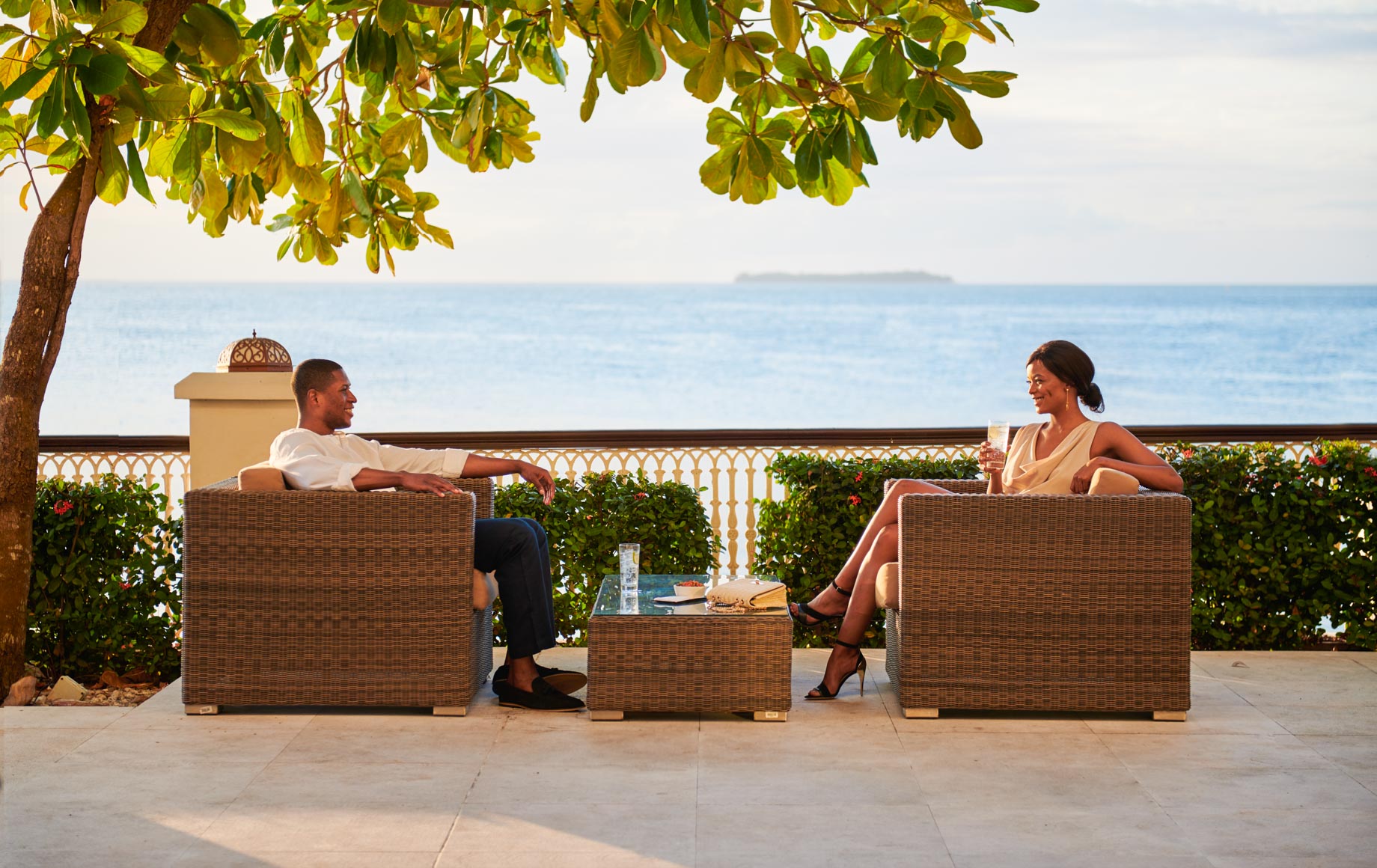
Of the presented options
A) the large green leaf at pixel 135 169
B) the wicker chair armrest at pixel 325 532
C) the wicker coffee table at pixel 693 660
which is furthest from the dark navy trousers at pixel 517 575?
the large green leaf at pixel 135 169

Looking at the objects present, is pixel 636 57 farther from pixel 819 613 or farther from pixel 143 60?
pixel 819 613

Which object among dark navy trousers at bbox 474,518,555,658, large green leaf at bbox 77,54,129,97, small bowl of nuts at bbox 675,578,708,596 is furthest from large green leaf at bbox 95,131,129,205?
small bowl of nuts at bbox 675,578,708,596

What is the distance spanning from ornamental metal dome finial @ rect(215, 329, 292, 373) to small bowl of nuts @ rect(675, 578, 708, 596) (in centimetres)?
218

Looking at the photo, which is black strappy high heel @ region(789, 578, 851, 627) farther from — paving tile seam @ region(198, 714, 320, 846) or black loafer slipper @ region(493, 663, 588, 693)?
paving tile seam @ region(198, 714, 320, 846)

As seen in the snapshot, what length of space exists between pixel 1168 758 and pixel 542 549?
2.21m

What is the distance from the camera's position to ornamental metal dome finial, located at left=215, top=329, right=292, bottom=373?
5727 millimetres

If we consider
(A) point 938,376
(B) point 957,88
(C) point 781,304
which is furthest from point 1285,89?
(B) point 957,88

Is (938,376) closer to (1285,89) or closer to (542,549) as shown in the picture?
(1285,89)

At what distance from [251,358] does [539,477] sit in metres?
1.68

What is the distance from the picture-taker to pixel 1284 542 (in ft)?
17.7

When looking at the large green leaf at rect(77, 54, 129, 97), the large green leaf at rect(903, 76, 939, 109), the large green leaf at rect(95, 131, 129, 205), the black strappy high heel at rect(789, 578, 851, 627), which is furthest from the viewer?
the black strappy high heel at rect(789, 578, 851, 627)

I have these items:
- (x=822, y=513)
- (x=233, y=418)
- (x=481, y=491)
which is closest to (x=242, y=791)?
(x=481, y=491)

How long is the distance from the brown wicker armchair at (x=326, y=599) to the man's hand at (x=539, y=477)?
1.62 ft

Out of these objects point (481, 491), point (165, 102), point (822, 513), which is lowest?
point (822, 513)
